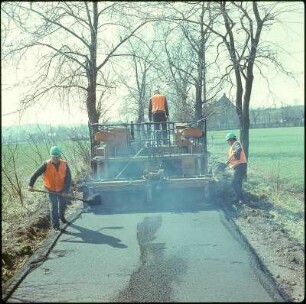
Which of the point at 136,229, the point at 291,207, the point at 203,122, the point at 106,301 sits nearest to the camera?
the point at 106,301

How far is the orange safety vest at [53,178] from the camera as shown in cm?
793

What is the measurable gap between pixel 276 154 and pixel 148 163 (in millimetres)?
14534

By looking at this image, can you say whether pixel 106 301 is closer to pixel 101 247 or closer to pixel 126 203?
pixel 101 247

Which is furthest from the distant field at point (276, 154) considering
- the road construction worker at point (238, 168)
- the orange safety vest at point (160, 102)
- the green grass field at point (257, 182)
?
the orange safety vest at point (160, 102)

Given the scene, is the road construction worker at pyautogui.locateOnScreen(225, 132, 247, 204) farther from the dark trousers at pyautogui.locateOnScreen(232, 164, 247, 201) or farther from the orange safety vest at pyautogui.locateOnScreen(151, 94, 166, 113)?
the orange safety vest at pyautogui.locateOnScreen(151, 94, 166, 113)

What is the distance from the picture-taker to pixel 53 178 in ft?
26.1

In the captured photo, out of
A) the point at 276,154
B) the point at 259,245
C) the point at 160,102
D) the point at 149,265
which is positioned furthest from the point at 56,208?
the point at 276,154

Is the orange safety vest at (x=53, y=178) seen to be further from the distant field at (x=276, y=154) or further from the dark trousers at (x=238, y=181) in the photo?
the distant field at (x=276, y=154)

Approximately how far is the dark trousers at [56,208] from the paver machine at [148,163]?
1.36 m

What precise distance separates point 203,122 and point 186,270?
658cm

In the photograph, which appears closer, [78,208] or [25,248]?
[25,248]

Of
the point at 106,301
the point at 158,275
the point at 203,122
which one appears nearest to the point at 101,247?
the point at 158,275

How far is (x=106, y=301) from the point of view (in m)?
4.33

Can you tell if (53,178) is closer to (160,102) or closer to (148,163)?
(148,163)
